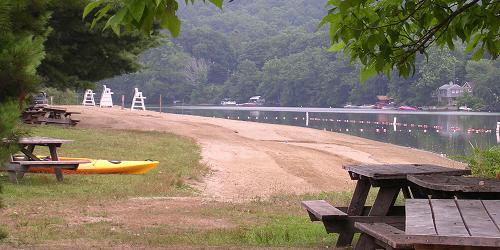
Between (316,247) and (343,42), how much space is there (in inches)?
91.4

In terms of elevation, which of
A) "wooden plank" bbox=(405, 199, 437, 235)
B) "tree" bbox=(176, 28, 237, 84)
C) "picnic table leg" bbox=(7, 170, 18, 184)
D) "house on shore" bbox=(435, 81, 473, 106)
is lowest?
"picnic table leg" bbox=(7, 170, 18, 184)

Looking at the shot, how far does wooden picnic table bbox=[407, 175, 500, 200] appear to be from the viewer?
5426mm

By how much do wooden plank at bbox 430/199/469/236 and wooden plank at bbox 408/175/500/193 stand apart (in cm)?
82

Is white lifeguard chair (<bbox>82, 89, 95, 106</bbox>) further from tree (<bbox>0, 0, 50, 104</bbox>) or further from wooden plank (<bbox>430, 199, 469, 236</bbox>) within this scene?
wooden plank (<bbox>430, 199, 469, 236</bbox>)

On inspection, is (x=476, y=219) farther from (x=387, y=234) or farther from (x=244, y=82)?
(x=244, y=82)

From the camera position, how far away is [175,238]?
26.4 ft

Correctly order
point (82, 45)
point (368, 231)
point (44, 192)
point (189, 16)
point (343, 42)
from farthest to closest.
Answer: point (189, 16) < point (82, 45) < point (44, 192) < point (343, 42) < point (368, 231)

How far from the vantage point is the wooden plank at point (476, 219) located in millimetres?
3834

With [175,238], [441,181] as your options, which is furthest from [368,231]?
[175,238]

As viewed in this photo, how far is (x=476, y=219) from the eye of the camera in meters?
4.18

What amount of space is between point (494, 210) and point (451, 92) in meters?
96.9

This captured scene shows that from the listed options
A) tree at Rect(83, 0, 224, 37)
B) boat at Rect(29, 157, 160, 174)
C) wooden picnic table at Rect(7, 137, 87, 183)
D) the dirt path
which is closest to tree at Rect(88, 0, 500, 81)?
tree at Rect(83, 0, 224, 37)

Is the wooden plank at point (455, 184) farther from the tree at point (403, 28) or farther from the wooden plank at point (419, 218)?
the tree at point (403, 28)

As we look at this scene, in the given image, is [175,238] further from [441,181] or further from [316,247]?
[441,181]
